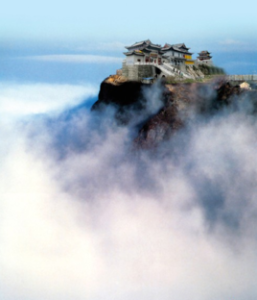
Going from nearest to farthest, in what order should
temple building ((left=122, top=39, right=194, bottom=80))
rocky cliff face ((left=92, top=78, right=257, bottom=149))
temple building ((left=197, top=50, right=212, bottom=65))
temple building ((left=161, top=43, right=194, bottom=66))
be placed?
rocky cliff face ((left=92, top=78, right=257, bottom=149))
temple building ((left=122, top=39, right=194, bottom=80))
temple building ((left=161, top=43, right=194, bottom=66))
temple building ((left=197, top=50, right=212, bottom=65))

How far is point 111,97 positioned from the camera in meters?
41.5

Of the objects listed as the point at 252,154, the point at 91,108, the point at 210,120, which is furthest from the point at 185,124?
the point at 91,108

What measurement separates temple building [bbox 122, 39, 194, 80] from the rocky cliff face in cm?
203

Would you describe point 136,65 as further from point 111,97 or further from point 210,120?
point 210,120

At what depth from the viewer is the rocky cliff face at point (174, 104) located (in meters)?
35.8

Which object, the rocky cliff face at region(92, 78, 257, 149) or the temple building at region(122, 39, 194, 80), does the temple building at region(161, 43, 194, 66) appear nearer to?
the temple building at region(122, 39, 194, 80)

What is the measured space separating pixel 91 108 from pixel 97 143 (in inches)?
251

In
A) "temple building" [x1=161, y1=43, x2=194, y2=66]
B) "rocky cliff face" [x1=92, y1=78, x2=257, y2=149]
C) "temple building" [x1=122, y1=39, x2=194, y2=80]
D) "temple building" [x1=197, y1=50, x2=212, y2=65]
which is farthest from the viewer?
"temple building" [x1=197, y1=50, x2=212, y2=65]

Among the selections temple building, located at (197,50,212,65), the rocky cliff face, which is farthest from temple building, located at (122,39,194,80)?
temple building, located at (197,50,212,65)

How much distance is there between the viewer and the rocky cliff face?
35750 mm

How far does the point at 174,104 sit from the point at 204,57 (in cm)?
1493

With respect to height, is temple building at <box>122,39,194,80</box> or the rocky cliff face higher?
temple building at <box>122,39,194,80</box>

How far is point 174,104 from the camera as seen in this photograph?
37.0 metres

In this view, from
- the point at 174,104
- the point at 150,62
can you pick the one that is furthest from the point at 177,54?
the point at 174,104
